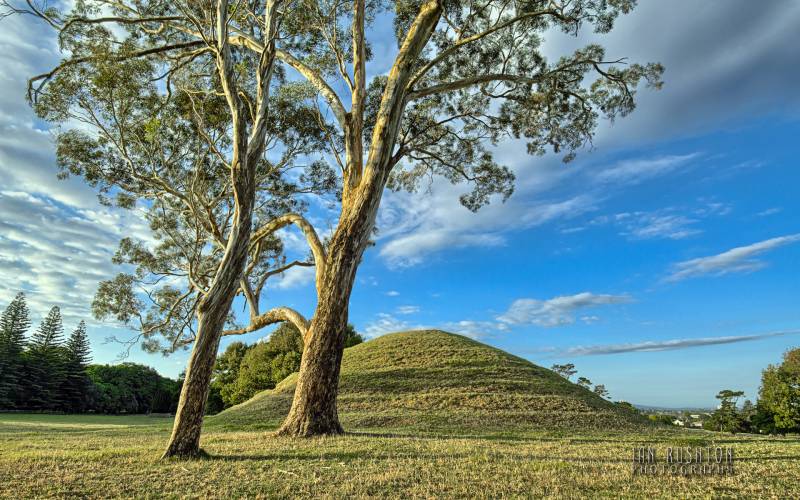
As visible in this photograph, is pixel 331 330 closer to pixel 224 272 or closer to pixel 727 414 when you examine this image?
pixel 224 272

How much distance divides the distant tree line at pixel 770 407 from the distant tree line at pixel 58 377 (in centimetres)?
5632

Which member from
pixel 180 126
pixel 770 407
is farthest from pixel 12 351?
pixel 770 407

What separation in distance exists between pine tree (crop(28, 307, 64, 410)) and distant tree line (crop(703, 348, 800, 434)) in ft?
195

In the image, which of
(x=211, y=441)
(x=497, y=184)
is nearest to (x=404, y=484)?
(x=211, y=441)

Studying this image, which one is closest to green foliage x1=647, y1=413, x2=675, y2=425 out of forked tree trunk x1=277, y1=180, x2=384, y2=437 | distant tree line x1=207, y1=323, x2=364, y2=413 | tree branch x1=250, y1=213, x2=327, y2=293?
forked tree trunk x1=277, y1=180, x2=384, y2=437

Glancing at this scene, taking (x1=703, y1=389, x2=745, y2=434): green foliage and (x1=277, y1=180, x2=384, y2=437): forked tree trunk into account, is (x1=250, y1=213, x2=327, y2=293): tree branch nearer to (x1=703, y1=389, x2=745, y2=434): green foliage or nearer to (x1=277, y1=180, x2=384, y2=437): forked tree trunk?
(x1=277, y1=180, x2=384, y2=437): forked tree trunk

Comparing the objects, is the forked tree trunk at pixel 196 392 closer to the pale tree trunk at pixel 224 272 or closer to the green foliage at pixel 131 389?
the pale tree trunk at pixel 224 272

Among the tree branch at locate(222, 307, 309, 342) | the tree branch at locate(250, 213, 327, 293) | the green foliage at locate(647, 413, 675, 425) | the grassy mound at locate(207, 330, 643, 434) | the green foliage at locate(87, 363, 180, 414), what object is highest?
the tree branch at locate(250, 213, 327, 293)

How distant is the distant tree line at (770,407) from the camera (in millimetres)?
32625

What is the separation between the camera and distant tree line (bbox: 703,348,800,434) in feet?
107

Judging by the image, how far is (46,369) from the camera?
47.8m

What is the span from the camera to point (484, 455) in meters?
7.88

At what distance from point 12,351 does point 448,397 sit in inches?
1876

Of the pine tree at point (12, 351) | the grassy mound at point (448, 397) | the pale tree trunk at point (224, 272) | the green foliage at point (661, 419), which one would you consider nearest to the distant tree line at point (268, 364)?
the grassy mound at point (448, 397)
